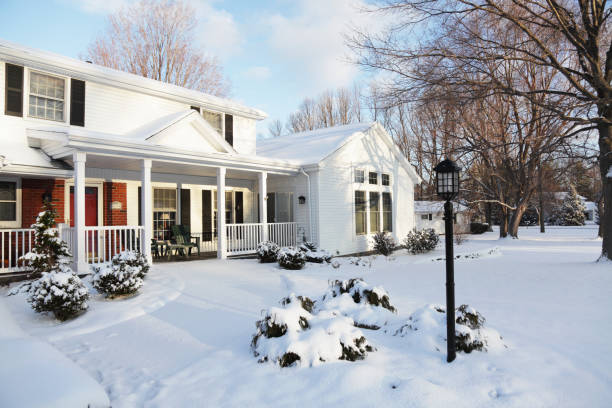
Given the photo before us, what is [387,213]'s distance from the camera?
52.4ft

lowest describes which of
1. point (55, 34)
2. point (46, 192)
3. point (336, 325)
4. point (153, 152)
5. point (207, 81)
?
point (336, 325)

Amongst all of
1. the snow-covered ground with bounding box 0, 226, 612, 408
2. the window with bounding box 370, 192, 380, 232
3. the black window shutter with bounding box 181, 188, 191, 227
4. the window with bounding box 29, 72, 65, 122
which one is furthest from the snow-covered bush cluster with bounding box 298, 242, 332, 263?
the window with bounding box 29, 72, 65, 122

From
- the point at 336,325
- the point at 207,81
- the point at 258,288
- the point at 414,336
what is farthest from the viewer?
the point at 207,81

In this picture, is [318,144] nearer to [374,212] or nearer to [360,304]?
[374,212]

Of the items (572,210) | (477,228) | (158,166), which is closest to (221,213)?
(158,166)

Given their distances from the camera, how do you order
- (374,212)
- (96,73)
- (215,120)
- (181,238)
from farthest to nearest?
(374,212)
(215,120)
(181,238)
(96,73)

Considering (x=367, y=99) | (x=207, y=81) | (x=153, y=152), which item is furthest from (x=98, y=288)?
(x=207, y=81)

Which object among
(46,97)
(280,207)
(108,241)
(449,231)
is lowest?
(108,241)

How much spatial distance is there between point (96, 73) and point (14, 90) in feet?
6.13

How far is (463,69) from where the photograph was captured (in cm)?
923

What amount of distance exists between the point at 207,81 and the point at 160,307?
2233cm

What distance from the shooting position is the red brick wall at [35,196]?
9.07 meters

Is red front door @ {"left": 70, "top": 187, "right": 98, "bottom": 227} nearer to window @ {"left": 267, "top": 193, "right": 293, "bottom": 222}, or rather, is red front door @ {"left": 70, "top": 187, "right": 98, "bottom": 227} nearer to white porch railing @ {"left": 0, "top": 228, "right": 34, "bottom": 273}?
white porch railing @ {"left": 0, "top": 228, "right": 34, "bottom": 273}

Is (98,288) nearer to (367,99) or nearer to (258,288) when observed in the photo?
(258,288)
